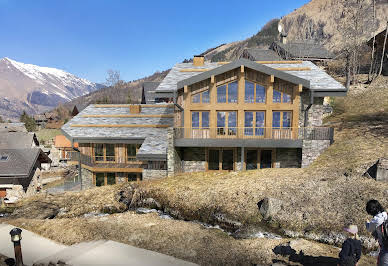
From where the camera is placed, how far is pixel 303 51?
4841 centimetres

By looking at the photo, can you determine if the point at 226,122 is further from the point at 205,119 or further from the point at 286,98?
the point at 286,98

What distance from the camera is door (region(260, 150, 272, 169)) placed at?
18.8 m

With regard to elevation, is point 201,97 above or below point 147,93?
below

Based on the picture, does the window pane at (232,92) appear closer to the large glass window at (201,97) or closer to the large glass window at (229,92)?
the large glass window at (229,92)

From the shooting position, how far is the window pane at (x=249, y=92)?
1797 centimetres

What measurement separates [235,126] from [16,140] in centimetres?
4215

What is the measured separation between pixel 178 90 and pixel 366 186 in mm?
14090

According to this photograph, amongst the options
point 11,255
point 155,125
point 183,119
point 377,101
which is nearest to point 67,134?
point 155,125

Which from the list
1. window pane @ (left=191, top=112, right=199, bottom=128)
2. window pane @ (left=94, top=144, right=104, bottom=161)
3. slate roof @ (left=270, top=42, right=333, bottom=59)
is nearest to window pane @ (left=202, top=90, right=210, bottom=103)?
window pane @ (left=191, top=112, right=199, bottom=128)

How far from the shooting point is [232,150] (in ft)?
62.1

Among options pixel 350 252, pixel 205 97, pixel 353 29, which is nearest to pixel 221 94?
pixel 205 97

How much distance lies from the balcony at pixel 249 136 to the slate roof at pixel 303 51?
36.1 m

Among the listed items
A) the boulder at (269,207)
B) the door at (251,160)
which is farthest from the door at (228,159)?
the boulder at (269,207)

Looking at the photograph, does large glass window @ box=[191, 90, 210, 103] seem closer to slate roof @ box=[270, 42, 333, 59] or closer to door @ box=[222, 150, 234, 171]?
door @ box=[222, 150, 234, 171]
